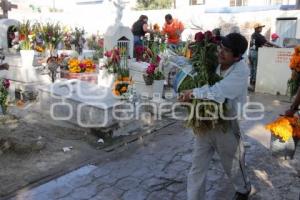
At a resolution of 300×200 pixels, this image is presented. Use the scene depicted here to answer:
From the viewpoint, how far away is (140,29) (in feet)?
32.0

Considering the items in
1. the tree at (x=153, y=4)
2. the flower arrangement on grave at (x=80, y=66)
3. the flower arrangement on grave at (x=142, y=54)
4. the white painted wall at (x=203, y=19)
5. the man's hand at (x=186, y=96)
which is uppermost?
the tree at (x=153, y=4)

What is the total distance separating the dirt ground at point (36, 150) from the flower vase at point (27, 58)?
2.91 meters

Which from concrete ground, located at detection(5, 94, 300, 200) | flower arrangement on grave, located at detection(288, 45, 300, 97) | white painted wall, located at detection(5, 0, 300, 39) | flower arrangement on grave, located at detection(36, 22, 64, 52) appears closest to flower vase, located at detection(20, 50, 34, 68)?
flower arrangement on grave, located at detection(36, 22, 64, 52)

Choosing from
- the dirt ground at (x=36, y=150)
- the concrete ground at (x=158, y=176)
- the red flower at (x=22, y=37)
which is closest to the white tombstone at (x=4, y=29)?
the red flower at (x=22, y=37)

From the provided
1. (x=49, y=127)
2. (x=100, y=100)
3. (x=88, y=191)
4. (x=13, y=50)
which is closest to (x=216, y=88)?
(x=88, y=191)

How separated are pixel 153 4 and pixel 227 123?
3228 cm

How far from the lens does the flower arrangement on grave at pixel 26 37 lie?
886 cm

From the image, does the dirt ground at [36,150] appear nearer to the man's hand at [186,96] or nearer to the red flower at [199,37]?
the man's hand at [186,96]

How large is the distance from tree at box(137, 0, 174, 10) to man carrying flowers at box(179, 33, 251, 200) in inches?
1222

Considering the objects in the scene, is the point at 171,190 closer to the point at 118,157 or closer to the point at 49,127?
the point at 118,157

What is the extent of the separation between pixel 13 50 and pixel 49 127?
5.28 metres

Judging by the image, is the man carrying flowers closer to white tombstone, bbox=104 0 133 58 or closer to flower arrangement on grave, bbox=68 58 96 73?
flower arrangement on grave, bbox=68 58 96 73

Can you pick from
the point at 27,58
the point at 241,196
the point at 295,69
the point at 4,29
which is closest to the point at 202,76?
the point at 241,196

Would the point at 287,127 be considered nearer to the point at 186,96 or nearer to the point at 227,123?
the point at 227,123
